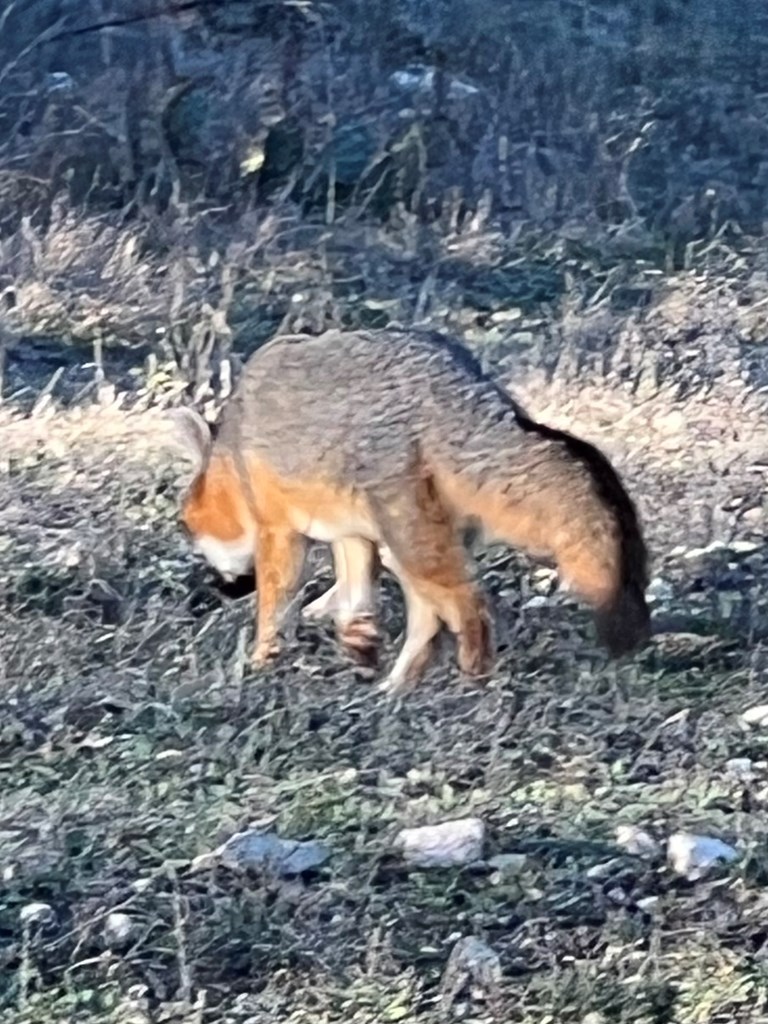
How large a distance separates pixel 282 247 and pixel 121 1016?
5.24m

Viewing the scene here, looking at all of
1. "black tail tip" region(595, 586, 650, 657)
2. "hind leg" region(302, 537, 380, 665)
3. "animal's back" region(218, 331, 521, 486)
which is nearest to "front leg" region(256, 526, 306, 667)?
"hind leg" region(302, 537, 380, 665)

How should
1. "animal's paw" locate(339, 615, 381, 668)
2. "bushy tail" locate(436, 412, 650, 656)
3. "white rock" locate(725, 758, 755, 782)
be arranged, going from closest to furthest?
"white rock" locate(725, 758, 755, 782), "bushy tail" locate(436, 412, 650, 656), "animal's paw" locate(339, 615, 381, 668)

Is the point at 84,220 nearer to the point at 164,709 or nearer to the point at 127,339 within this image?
the point at 127,339

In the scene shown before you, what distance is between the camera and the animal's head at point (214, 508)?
536 centimetres

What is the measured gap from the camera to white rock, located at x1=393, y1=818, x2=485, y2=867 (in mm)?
4102

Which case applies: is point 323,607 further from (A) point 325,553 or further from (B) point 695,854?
(B) point 695,854

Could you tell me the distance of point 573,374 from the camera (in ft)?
23.2

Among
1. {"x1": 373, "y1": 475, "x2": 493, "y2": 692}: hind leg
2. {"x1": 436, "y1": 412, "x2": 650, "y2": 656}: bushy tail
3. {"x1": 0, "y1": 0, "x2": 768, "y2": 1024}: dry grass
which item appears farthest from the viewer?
{"x1": 373, "y1": 475, "x2": 493, "y2": 692}: hind leg

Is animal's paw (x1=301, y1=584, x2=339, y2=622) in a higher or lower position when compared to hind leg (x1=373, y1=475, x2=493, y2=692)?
lower

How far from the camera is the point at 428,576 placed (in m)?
4.77

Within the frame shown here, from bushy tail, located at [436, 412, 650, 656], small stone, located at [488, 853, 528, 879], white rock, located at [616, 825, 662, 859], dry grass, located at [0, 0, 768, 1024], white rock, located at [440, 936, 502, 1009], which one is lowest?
dry grass, located at [0, 0, 768, 1024]

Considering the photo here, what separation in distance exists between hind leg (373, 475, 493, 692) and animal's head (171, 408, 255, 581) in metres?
0.56

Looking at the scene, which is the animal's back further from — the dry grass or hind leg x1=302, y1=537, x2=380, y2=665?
the dry grass

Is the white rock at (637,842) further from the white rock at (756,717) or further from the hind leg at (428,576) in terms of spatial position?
the hind leg at (428,576)
